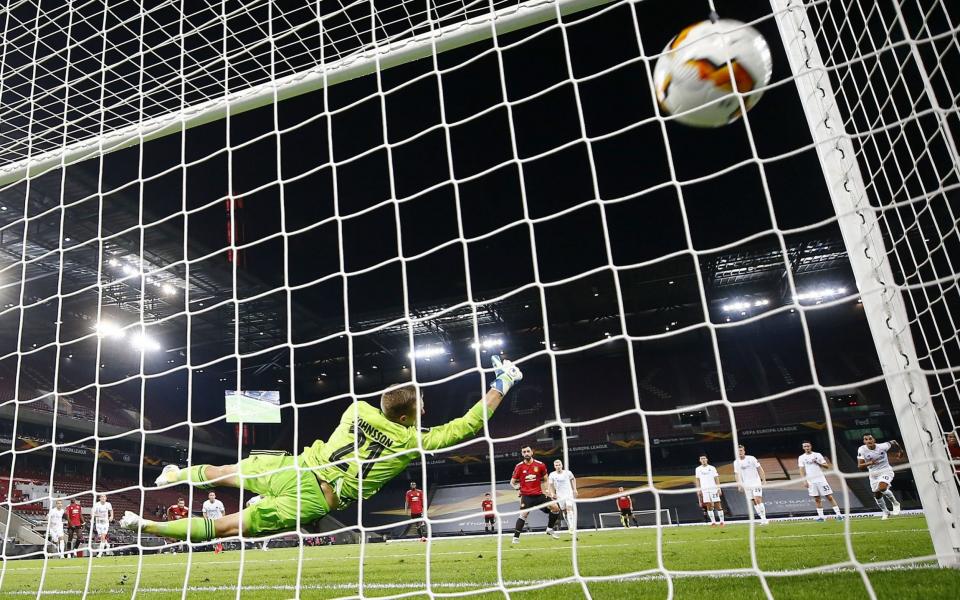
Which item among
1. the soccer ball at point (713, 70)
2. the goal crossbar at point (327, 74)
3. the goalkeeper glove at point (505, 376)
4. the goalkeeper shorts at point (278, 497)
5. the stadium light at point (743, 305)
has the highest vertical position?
the stadium light at point (743, 305)

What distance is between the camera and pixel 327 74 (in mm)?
3686

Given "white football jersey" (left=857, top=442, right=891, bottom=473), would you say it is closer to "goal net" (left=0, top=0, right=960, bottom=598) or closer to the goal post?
"goal net" (left=0, top=0, right=960, bottom=598)

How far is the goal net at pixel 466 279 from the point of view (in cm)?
300

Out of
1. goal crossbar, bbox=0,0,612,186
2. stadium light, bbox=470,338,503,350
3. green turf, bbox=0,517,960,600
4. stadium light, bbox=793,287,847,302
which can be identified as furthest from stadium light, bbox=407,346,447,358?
goal crossbar, bbox=0,0,612,186

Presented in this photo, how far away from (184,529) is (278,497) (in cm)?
58

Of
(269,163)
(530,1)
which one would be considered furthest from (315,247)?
(530,1)

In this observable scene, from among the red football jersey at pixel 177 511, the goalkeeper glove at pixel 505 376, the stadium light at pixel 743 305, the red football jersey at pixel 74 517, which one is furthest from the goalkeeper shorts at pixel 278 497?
the stadium light at pixel 743 305

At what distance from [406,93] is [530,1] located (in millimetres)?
6377

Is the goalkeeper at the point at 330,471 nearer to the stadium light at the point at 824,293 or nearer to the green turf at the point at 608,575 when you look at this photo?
the green turf at the point at 608,575

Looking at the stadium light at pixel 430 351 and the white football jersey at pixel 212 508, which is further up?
the stadium light at pixel 430 351

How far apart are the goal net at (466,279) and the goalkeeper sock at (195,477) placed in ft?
0.12

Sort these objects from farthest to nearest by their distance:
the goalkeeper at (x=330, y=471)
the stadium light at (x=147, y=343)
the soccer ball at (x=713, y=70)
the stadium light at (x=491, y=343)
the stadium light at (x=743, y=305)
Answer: the stadium light at (x=491, y=343) < the stadium light at (x=743, y=305) < the stadium light at (x=147, y=343) < the goalkeeper at (x=330, y=471) < the soccer ball at (x=713, y=70)

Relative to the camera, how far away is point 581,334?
2489 centimetres

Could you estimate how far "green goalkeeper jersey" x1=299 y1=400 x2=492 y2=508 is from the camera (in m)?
3.60
